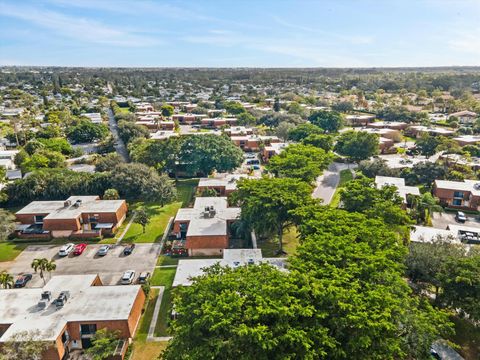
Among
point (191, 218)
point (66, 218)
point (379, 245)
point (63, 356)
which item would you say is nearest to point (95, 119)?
point (66, 218)

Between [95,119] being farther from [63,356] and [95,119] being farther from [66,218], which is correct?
[63,356]

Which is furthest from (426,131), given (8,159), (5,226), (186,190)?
(8,159)

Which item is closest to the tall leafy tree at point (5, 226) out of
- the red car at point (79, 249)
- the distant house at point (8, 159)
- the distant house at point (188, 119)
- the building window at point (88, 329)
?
the red car at point (79, 249)

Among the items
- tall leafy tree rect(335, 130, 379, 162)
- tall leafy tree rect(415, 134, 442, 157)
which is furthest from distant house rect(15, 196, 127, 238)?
tall leafy tree rect(415, 134, 442, 157)

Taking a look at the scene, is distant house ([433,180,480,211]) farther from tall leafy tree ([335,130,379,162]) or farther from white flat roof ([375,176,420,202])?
tall leafy tree ([335,130,379,162])

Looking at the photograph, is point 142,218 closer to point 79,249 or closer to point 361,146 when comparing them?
point 79,249
